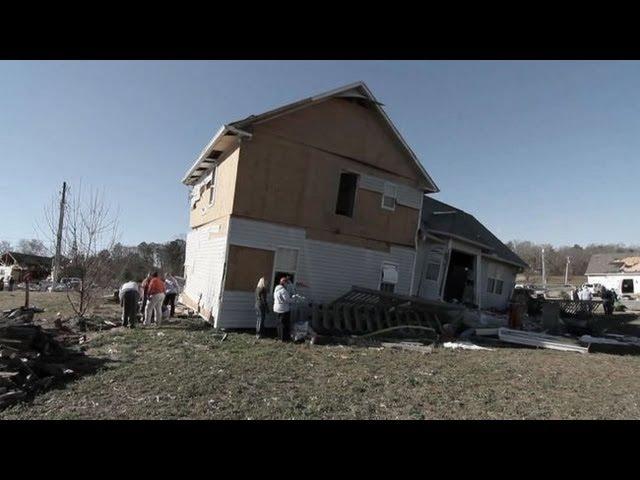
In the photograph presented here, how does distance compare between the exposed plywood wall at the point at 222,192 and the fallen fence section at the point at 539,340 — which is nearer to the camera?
the fallen fence section at the point at 539,340

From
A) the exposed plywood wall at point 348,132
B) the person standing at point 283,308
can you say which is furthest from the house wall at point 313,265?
the exposed plywood wall at point 348,132

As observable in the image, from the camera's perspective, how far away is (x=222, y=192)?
14852 millimetres

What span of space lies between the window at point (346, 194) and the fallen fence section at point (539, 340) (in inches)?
270

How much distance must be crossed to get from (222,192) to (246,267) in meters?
3.11

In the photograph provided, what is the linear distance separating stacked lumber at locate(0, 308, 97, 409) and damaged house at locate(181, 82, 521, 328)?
486 centimetres

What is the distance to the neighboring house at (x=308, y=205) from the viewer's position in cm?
1341

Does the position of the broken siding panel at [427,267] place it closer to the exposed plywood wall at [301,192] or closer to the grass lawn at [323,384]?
the exposed plywood wall at [301,192]

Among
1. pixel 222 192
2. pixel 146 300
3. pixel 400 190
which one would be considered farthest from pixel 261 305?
pixel 400 190

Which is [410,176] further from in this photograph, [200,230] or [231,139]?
[200,230]

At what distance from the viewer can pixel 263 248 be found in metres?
13.8

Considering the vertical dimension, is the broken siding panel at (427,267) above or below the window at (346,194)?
below
